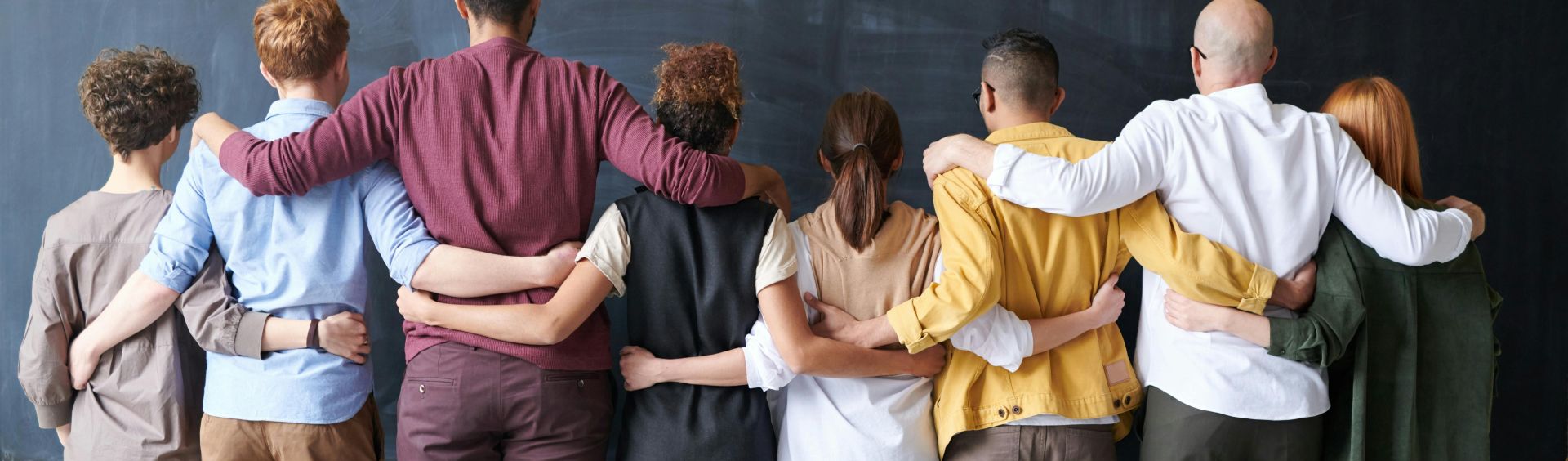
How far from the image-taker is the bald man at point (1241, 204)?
66.6 inches

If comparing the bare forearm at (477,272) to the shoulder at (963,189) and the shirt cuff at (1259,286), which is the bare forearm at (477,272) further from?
the shirt cuff at (1259,286)

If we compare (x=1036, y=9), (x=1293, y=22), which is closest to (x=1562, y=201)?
(x=1293, y=22)

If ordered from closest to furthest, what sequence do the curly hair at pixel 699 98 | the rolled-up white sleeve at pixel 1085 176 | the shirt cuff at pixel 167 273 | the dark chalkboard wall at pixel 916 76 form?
the rolled-up white sleeve at pixel 1085 176 → the curly hair at pixel 699 98 → the shirt cuff at pixel 167 273 → the dark chalkboard wall at pixel 916 76

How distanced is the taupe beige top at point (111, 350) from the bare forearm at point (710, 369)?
863 millimetres

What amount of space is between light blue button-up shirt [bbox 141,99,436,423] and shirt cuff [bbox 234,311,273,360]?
0.08 feet

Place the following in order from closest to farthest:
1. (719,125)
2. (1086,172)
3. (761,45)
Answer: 1. (1086,172)
2. (719,125)
3. (761,45)

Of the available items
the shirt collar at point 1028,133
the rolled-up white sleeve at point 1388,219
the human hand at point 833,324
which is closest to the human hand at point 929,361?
the human hand at point 833,324

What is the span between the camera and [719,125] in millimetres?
1775

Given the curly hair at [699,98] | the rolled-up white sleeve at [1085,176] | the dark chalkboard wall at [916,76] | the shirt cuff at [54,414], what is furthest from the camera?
the dark chalkboard wall at [916,76]

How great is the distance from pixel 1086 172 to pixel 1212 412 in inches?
19.0

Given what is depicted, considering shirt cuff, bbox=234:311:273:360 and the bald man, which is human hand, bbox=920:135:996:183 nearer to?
the bald man

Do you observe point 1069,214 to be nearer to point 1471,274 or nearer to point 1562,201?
point 1471,274

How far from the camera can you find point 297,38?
1.84 metres

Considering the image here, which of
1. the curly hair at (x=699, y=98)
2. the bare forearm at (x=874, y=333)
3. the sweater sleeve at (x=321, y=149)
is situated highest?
the curly hair at (x=699, y=98)
